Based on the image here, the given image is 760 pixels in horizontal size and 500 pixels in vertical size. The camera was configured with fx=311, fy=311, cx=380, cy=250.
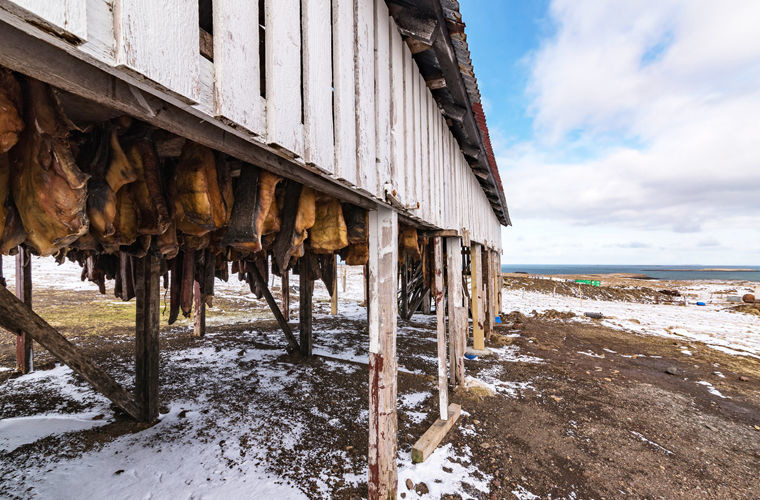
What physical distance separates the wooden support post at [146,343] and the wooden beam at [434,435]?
3446 millimetres

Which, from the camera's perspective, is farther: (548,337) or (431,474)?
(548,337)

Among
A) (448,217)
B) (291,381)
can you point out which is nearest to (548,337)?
(448,217)

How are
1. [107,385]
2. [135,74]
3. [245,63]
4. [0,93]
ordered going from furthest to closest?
[107,385] < [245,63] < [0,93] < [135,74]

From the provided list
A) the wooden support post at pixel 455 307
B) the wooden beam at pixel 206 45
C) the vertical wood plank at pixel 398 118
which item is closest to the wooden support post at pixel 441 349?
the wooden support post at pixel 455 307

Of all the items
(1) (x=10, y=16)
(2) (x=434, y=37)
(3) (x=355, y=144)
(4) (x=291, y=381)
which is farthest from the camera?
(4) (x=291, y=381)

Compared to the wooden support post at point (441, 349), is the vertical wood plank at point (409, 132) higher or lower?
higher

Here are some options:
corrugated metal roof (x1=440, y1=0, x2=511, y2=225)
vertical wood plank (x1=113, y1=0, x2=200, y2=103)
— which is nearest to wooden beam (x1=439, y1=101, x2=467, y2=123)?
corrugated metal roof (x1=440, y1=0, x2=511, y2=225)

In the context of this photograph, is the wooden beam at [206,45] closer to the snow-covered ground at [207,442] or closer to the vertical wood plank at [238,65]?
the vertical wood plank at [238,65]

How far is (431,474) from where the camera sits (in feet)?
10.6

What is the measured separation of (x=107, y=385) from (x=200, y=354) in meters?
3.62

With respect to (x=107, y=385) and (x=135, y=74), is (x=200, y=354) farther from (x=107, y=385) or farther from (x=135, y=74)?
(x=135, y=74)

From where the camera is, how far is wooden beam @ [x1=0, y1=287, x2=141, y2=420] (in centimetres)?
271

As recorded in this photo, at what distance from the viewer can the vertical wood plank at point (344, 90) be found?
5.90 ft

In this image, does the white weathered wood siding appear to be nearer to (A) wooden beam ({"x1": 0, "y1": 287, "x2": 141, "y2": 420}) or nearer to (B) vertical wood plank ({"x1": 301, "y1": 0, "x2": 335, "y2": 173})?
(B) vertical wood plank ({"x1": 301, "y1": 0, "x2": 335, "y2": 173})
